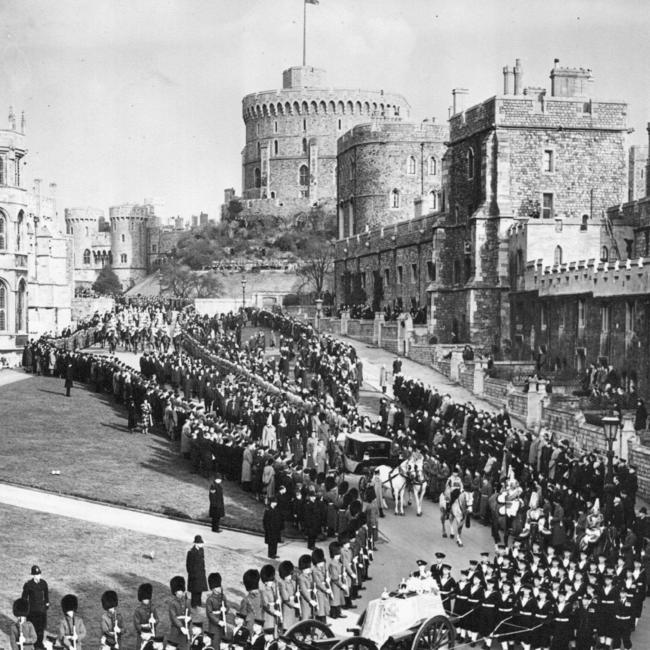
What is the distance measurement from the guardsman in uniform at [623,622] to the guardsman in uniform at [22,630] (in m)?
8.11

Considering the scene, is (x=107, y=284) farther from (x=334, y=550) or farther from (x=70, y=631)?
(x=70, y=631)

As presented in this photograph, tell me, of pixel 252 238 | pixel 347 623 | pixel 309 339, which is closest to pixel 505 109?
pixel 309 339

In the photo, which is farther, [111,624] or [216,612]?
[216,612]

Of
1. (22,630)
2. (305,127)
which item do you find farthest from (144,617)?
(305,127)

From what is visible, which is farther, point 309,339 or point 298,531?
point 309,339

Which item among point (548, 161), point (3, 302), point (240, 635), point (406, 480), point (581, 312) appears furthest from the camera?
point (3, 302)

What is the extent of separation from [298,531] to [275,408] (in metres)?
7.67

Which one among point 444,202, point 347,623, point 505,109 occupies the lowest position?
point 347,623

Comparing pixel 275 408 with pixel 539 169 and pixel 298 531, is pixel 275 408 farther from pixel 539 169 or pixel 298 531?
pixel 539 169

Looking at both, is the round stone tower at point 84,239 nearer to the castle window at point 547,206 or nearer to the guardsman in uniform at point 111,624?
the castle window at point 547,206

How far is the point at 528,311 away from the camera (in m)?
45.3

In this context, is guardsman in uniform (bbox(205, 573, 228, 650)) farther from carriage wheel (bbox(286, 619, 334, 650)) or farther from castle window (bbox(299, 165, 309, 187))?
castle window (bbox(299, 165, 309, 187))

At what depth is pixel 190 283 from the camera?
89938 millimetres

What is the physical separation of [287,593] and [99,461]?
1118cm
